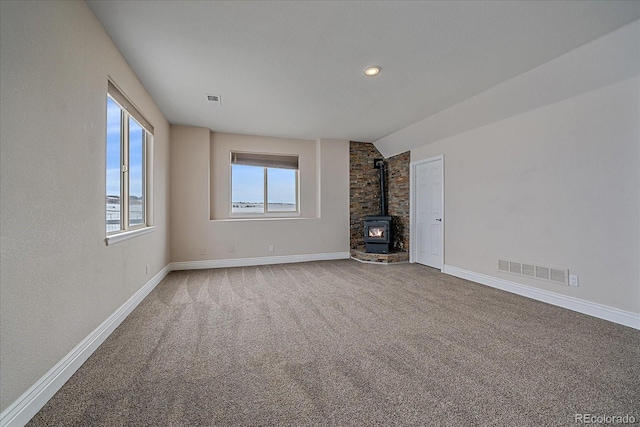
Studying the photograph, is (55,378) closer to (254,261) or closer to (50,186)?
(50,186)

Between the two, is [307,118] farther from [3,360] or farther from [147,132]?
[3,360]

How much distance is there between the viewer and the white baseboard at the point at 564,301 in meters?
2.60

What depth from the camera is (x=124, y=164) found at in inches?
118

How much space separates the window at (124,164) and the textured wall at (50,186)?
12.1 inches

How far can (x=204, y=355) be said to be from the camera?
209 centimetres

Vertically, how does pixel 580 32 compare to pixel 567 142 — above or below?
above

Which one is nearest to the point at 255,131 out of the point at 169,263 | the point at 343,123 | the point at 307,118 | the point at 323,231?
the point at 307,118

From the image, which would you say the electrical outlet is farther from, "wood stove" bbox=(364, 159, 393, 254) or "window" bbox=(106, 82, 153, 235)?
"window" bbox=(106, 82, 153, 235)

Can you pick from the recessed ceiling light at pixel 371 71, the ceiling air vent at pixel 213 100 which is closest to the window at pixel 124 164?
the ceiling air vent at pixel 213 100

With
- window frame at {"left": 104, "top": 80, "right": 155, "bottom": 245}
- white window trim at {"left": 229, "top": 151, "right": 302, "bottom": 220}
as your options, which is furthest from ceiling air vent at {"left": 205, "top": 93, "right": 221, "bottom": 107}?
white window trim at {"left": 229, "top": 151, "right": 302, "bottom": 220}

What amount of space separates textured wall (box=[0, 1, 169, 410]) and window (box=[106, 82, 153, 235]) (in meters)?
0.31

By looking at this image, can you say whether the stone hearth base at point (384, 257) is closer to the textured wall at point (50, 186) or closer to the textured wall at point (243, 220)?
the textured wall at point (243, 220)

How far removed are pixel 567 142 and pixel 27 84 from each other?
182 inches

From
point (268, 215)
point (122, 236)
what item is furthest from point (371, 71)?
point (268, 215)
